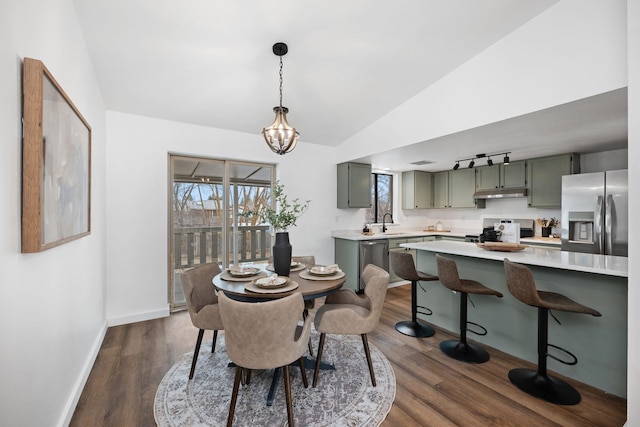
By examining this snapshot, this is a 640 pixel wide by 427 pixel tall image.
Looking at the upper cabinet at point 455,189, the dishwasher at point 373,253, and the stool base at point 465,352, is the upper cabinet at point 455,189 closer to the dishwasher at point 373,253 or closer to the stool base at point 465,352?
the dishwasher at point 373,253

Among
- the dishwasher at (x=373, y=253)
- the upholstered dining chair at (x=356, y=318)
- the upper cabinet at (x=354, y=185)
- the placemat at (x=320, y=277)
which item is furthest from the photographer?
the upper cabinet at (x=354, y=185)

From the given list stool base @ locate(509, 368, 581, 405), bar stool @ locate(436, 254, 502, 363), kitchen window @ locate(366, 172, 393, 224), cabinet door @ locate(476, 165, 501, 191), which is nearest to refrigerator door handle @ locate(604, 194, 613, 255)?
Result: cabinet door @ locate(476, 165, 501, 191)

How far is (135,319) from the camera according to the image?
11.0 feet

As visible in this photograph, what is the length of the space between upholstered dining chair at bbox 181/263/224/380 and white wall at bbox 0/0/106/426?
2.33 feet

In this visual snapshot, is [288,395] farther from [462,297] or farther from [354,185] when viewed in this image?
[354,185]

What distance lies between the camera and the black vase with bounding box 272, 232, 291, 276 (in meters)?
2.32

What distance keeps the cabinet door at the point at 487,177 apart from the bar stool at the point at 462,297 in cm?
277

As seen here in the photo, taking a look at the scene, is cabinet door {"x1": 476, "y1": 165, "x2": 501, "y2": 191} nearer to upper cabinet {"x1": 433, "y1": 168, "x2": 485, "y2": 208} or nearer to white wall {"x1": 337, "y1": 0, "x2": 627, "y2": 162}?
upper cabinet {"x1": 433, "y1": 168, "x2": 485, "y2": 208}

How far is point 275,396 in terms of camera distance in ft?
6.66

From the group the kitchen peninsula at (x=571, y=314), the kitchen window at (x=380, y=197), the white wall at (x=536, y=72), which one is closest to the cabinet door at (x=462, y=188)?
the kitchen window at (x=380, y=197)

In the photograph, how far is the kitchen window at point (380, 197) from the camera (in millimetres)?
5723

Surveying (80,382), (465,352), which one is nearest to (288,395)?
(80,382)

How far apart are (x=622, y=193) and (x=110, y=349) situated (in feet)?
18.2

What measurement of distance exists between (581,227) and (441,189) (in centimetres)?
249
